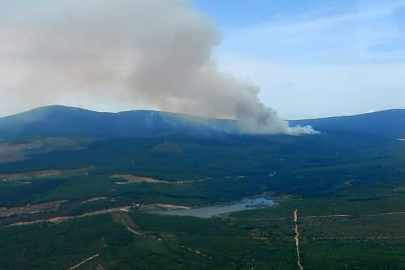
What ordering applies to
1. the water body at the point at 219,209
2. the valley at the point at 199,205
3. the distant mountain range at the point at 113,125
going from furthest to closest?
1. the distant mountain range at the point at 113,125
2. the water body at the point at 219,209
3. the valley at the point at 199,205

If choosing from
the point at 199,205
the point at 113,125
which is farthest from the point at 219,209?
the point at 113,125

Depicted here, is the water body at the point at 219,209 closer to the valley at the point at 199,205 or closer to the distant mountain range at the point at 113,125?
the valley at the point at 199,205

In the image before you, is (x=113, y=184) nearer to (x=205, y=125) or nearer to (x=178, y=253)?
(x=178, y=253)

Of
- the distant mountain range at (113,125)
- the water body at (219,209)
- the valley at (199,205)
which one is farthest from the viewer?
the distant mountain range at (113,125)

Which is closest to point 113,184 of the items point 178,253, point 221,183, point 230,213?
point 221,183

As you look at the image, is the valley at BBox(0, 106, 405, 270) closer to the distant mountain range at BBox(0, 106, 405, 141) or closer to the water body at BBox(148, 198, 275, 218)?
the water body at BBox(148, 198, 275, 218)

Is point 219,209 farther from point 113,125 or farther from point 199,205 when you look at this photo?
point 113,125

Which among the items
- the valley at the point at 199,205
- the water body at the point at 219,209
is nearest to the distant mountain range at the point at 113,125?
the valley at the point at 199,205
